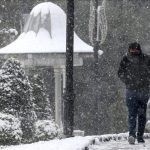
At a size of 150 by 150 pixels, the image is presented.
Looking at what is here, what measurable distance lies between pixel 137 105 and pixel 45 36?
10.8 metres

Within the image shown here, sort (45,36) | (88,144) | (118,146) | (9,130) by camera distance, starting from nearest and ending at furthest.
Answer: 1. (88,144)
2. (118,146)
3. (9,130)
4. (45,36)

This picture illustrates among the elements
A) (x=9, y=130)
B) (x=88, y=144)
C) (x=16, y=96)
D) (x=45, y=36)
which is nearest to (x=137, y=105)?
(x=88, y=144)

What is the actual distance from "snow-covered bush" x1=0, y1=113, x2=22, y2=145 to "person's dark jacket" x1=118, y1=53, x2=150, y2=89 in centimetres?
332

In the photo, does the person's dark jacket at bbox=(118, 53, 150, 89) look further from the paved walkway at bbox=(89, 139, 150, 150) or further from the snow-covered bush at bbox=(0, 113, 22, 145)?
the snow-covered bush at bbox=(0, 113, 22, 145)

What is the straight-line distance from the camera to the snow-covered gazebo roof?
19.0m

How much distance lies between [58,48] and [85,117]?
39.2 feet

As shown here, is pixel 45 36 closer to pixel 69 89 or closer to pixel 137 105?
pixel 69 89

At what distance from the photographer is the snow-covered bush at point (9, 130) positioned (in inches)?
454

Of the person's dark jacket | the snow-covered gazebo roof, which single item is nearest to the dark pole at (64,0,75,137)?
the person's dark jacket

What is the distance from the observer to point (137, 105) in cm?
926

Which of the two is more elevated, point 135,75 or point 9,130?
point 135,75

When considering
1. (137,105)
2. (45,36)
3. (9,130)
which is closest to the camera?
(137,105)

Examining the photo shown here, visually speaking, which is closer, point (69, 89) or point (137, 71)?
point (137, 71)

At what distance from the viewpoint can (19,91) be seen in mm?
12297
